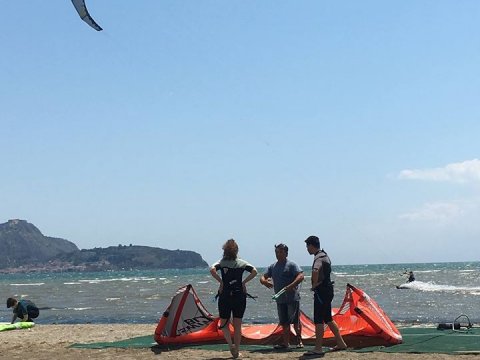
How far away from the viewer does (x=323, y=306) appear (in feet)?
27.8

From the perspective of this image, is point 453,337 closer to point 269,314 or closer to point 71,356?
point 71,356

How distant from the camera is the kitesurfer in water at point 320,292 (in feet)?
27.9

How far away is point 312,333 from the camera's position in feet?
31.9

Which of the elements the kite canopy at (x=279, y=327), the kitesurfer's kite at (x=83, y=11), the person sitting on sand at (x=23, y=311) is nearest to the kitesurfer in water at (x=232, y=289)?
the kite canopy at (x=279, y=327)

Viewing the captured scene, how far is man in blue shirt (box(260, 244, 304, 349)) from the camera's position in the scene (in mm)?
9117

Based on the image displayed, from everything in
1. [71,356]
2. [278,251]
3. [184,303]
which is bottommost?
[71,356]

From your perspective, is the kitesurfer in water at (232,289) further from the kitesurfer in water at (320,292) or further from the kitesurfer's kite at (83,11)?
the kitesurfer's kite at (83,11)

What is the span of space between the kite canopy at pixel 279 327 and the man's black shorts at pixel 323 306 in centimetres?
87

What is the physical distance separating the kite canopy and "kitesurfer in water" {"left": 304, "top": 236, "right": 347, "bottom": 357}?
0.67 meters

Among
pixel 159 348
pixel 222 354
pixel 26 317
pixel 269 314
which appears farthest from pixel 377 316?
pixel 269 314

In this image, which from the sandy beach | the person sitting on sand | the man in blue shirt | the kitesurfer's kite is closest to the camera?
the sandy beach

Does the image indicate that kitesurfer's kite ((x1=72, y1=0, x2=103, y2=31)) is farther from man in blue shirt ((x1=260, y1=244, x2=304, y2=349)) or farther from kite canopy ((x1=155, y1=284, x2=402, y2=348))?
kite canopy ((x1=155, y1=284, x2=402, y2=348))

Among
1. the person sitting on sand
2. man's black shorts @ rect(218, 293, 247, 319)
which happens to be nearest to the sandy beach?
man's black shorts @ rect(218, 293, 247, 319)

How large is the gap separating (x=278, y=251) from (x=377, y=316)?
5.42 feet
